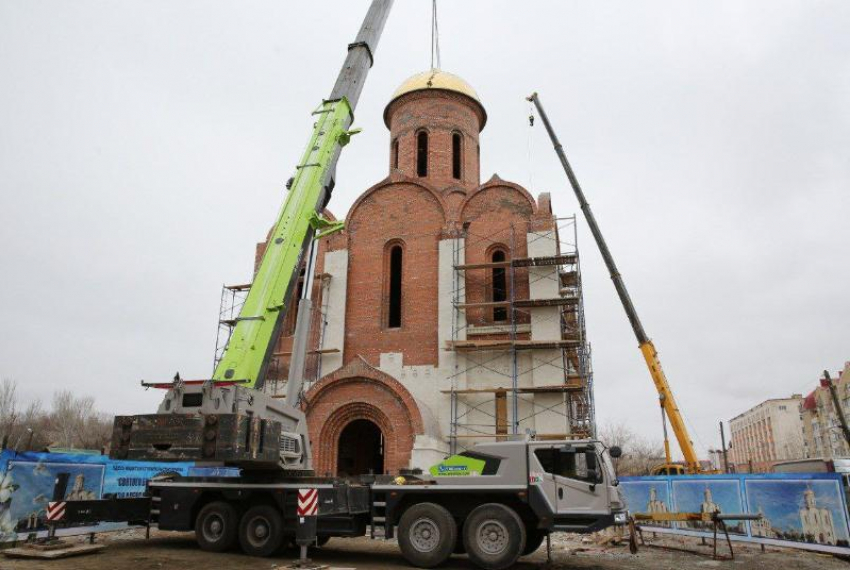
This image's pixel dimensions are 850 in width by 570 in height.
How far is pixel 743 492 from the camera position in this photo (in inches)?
500

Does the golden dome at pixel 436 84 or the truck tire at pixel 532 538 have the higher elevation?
the golden dome at pixel 436 84

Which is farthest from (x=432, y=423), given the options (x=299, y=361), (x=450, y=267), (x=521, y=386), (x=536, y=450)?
(x=536, y=450)

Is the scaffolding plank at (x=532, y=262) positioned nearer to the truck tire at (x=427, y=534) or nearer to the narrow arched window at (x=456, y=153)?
the narrow arched window at (x=456, y=153)

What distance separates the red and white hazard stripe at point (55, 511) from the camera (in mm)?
10312

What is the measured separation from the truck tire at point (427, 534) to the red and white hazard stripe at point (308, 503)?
142cm

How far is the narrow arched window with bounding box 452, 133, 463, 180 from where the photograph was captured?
24.7 metres

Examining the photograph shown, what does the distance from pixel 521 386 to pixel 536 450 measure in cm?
872

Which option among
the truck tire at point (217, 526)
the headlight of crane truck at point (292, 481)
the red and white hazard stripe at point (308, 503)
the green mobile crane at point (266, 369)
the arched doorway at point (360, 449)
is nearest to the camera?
the green mobile crane at point (266, 369)

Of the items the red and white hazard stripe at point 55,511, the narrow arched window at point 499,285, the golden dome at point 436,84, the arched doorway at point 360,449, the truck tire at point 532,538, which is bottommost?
the truck tire at point 532,538

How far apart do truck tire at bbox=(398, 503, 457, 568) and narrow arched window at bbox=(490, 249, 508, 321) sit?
10570mm

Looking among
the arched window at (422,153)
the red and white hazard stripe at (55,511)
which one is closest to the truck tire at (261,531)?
the red and white hazard stripe at (55,511)

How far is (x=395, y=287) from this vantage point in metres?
21.3

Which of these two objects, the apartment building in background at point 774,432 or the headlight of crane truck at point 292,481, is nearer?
the headlight of crane truck at point 292,481

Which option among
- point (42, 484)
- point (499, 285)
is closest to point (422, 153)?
point (499, 285)
